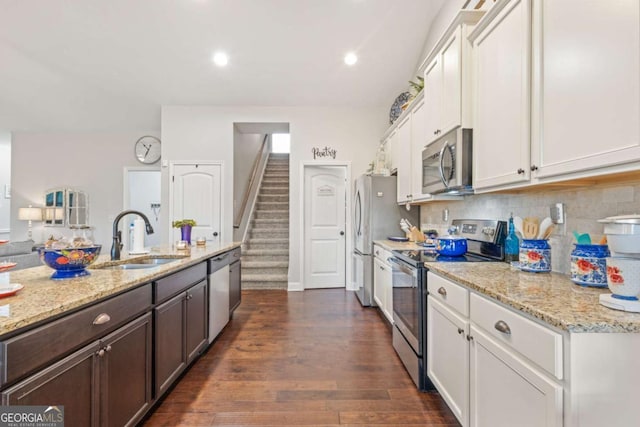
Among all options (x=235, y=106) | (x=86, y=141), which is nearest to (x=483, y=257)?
(x=235, y=106)

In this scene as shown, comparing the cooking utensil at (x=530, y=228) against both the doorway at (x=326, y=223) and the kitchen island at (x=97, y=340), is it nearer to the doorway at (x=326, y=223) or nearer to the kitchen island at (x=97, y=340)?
the kitchen island at (x=97, y=340)

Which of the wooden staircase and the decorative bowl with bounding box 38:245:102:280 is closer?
the decorative bowl with bounding box 38:245:102:280

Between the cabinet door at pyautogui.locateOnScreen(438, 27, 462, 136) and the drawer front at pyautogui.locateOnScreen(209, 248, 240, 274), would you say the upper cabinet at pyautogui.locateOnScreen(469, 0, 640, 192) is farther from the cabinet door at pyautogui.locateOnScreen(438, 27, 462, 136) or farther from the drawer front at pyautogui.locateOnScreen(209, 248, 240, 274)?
the drawer front at pyautogui.locateOnScreen(209, 248, 240, 274)

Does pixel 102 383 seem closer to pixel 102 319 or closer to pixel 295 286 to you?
pixel 102 319

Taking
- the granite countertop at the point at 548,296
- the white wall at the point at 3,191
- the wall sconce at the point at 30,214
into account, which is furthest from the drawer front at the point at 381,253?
the white wall at the point at 3,191

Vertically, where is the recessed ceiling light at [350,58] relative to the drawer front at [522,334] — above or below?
above

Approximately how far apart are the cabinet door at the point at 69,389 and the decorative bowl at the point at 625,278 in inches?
76.7

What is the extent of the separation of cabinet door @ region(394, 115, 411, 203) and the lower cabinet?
9.10 feet

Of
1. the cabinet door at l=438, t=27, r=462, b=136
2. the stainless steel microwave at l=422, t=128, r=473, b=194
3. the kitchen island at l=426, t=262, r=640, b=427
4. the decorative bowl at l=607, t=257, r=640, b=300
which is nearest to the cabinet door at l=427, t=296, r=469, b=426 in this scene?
the kitchen island at l=426, t=262, r=640, b=427

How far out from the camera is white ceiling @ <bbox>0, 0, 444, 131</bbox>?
349cm

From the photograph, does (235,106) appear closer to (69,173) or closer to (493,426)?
(69,173)

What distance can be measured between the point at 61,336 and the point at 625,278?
1947mm

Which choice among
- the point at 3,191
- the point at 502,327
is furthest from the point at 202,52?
the point at 3,191

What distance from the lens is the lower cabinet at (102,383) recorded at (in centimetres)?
104
